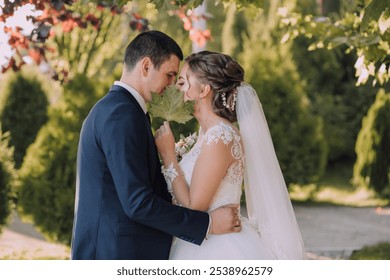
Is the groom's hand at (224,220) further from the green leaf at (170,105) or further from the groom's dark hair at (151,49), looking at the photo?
the groom's dark hair at (151,49)

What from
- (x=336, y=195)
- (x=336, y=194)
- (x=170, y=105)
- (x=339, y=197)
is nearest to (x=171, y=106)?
(x=170, y=105)

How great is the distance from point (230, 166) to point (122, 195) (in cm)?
83

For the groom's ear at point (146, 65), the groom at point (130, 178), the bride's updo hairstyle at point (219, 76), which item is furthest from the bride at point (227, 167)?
the groom's ear at point (146, 65)

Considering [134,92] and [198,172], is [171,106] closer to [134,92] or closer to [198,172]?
[134,92]

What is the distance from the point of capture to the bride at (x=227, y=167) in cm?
374

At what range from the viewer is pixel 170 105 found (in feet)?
11.9

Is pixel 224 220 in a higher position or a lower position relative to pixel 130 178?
lower

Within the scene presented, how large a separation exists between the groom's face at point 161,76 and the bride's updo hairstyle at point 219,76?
11.3 inches

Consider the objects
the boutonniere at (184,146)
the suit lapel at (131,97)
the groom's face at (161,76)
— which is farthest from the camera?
the boutonniere at (184,146)

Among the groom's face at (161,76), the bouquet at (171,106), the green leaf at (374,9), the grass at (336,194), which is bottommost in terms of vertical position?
the grass at (336,194)

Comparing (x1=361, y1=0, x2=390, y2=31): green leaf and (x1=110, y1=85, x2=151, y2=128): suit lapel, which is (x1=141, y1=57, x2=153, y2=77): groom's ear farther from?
(x1=361, y1=0, x2=390, y2=31): green leaf

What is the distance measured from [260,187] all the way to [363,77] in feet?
5.04

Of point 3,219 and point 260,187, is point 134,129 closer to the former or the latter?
point 260,187

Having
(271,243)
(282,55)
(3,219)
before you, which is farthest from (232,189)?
(282,55)
